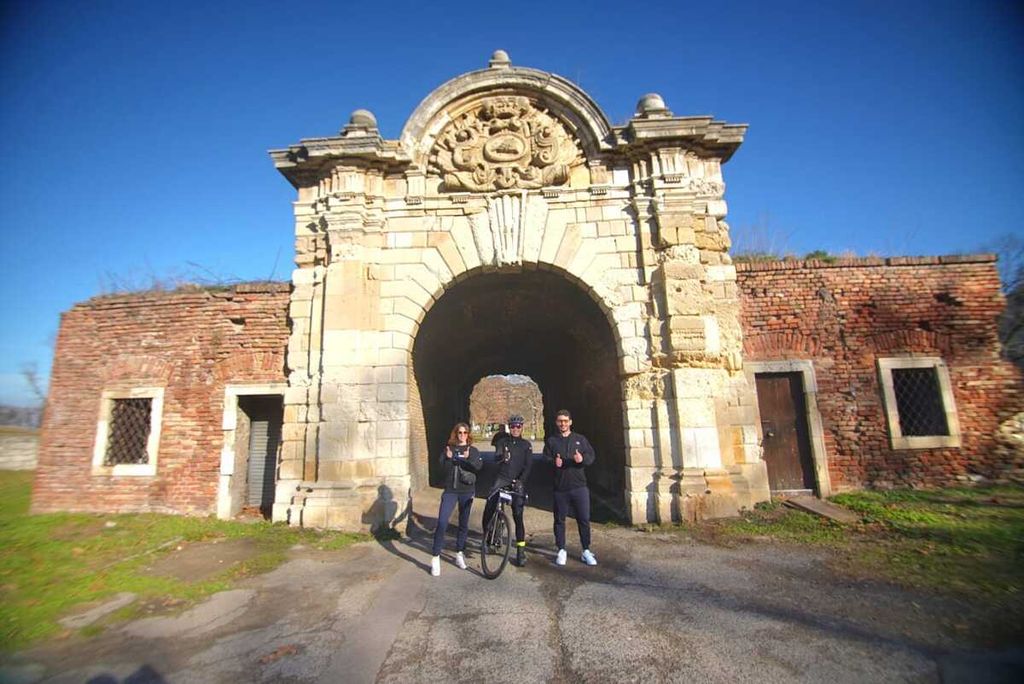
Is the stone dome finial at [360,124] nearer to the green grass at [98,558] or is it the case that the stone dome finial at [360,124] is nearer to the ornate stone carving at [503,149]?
the ornate stone carving at [503,149]

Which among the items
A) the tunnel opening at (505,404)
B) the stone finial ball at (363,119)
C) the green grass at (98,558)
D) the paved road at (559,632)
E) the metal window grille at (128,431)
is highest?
the stone finial ball at (363,119)

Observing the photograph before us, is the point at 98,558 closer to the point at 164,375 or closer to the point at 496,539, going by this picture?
the point at 164,375

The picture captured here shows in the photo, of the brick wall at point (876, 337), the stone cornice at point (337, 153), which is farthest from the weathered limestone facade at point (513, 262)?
the brick wall at point (876, 337)

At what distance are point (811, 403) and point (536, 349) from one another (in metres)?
7.15

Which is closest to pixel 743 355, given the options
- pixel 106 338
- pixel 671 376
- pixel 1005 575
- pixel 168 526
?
pixel 671 376

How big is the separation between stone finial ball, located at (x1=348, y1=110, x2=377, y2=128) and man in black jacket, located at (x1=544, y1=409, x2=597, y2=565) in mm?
5869

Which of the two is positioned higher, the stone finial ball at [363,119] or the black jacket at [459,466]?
the stone finial ball at [363,119]

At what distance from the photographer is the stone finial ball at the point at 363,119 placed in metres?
7.66

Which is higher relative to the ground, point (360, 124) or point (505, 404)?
point (360, 124)

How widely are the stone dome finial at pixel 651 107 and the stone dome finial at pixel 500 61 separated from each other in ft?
7.58

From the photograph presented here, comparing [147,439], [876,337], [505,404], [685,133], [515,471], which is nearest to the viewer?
[515,471]

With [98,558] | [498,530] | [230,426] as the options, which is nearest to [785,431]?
[498,530]

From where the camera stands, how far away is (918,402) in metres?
7.87

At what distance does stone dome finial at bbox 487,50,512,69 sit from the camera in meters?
7.77
